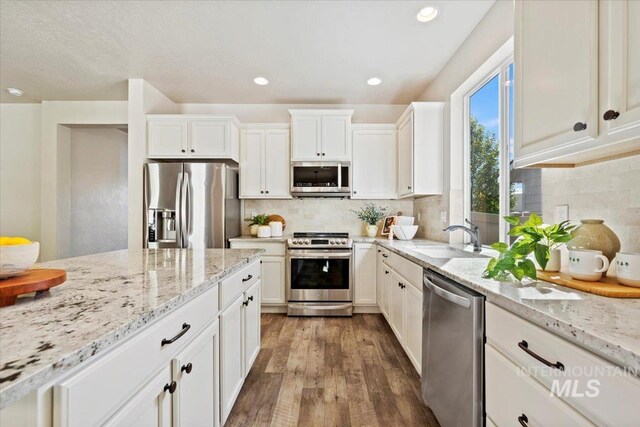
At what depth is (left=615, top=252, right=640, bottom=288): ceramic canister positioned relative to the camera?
92cm

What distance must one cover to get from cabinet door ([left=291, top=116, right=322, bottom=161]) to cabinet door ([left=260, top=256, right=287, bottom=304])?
4.23ft

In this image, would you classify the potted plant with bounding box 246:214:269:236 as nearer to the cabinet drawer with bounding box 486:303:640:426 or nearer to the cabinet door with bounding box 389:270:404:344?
the cabinet door with bounding box 389:270:404:344

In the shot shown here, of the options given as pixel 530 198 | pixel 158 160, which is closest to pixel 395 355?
pixel 530 198

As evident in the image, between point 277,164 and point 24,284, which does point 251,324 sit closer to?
point 24,284

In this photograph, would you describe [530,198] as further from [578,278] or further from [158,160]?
[158,160]

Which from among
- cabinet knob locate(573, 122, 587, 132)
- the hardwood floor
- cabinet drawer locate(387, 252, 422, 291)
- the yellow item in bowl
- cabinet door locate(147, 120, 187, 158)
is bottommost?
the hardwood floor

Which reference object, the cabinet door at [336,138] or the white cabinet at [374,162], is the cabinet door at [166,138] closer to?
the cabinet door at [336,138]

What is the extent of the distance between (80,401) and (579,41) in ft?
5.99

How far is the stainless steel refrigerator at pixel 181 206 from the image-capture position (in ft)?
10.2

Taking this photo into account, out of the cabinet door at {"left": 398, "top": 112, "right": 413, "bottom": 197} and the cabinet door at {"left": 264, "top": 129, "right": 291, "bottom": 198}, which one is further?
the cabinet door at {"left": 264, "top": 129, "right": 291, "bottom": 198}

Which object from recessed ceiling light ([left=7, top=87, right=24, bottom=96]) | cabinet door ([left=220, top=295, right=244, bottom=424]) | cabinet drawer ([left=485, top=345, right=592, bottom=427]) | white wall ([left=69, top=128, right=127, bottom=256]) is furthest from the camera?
white wall ([left=69, top=128, right=127, bottom=256])

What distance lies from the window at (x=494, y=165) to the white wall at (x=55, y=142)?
4305 millimetres

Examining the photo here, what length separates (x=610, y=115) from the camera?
0.90m

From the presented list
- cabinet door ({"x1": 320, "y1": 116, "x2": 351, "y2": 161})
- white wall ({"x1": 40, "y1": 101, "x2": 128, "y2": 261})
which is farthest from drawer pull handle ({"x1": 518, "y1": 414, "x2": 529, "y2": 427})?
white wall ({"x1": 40, "y1": 101, "x2": 128, "y2": 261})
